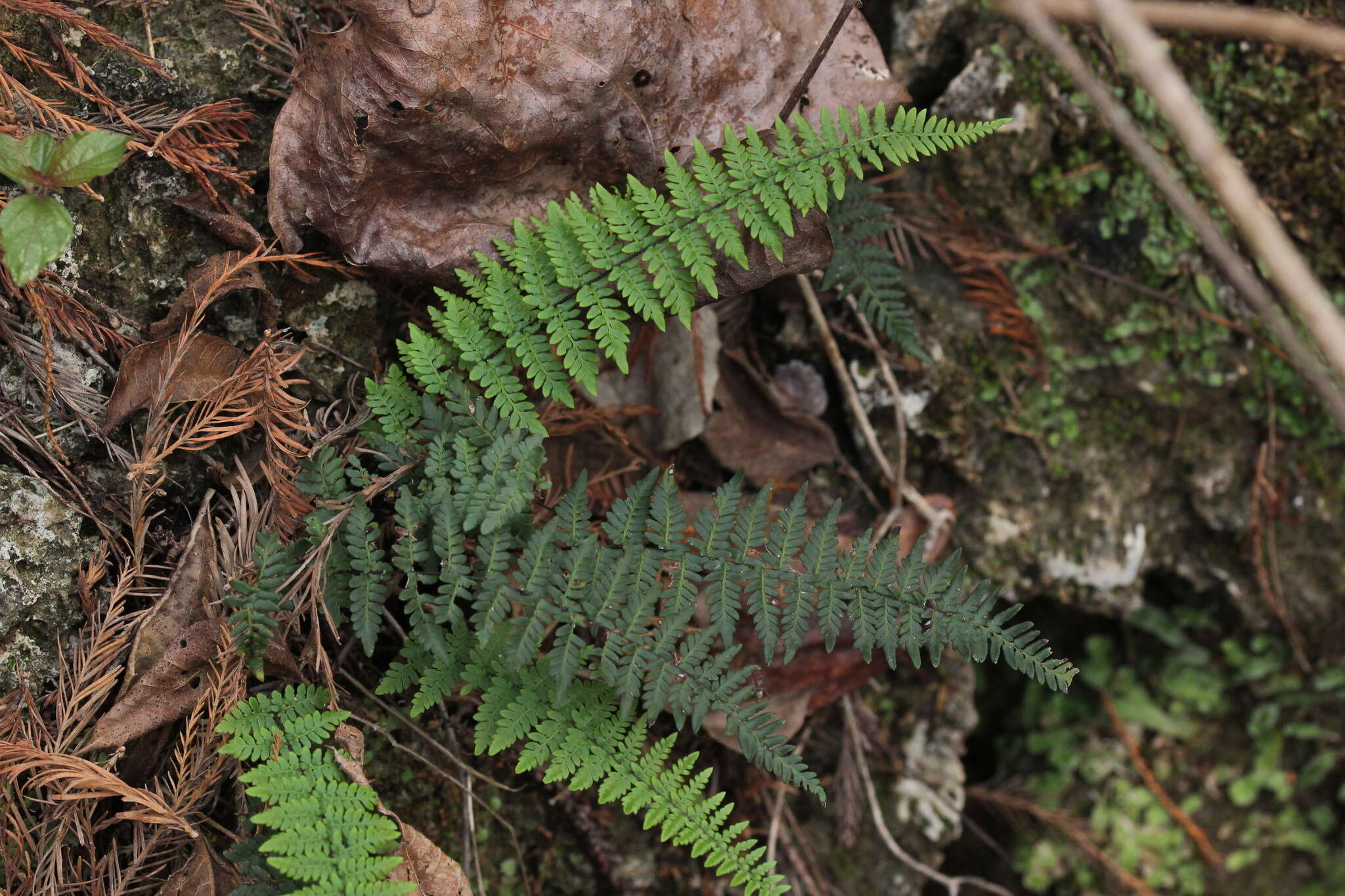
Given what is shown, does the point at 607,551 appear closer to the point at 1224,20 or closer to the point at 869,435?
the point at 869,435

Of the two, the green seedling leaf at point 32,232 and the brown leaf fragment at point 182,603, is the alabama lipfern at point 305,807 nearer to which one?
the brown leaf fragment at point 182,603

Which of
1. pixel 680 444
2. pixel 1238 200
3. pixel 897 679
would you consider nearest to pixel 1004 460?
pixel 897 679

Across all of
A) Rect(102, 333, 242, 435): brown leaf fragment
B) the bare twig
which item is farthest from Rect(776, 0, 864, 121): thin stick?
the bare twig

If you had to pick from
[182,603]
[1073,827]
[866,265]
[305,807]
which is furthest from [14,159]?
[1073,827]

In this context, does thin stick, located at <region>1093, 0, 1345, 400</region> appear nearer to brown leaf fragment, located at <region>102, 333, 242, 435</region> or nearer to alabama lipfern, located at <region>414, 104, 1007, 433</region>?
alabama lipfern, located at <region>414, 104, 1007, 433</region>

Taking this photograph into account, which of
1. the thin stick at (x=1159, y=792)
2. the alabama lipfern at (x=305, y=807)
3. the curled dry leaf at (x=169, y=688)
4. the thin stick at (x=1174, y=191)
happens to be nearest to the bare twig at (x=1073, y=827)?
the thin stick at (x=1159, y=792)

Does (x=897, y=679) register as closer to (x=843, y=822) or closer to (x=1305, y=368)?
(x=843, y=822)
